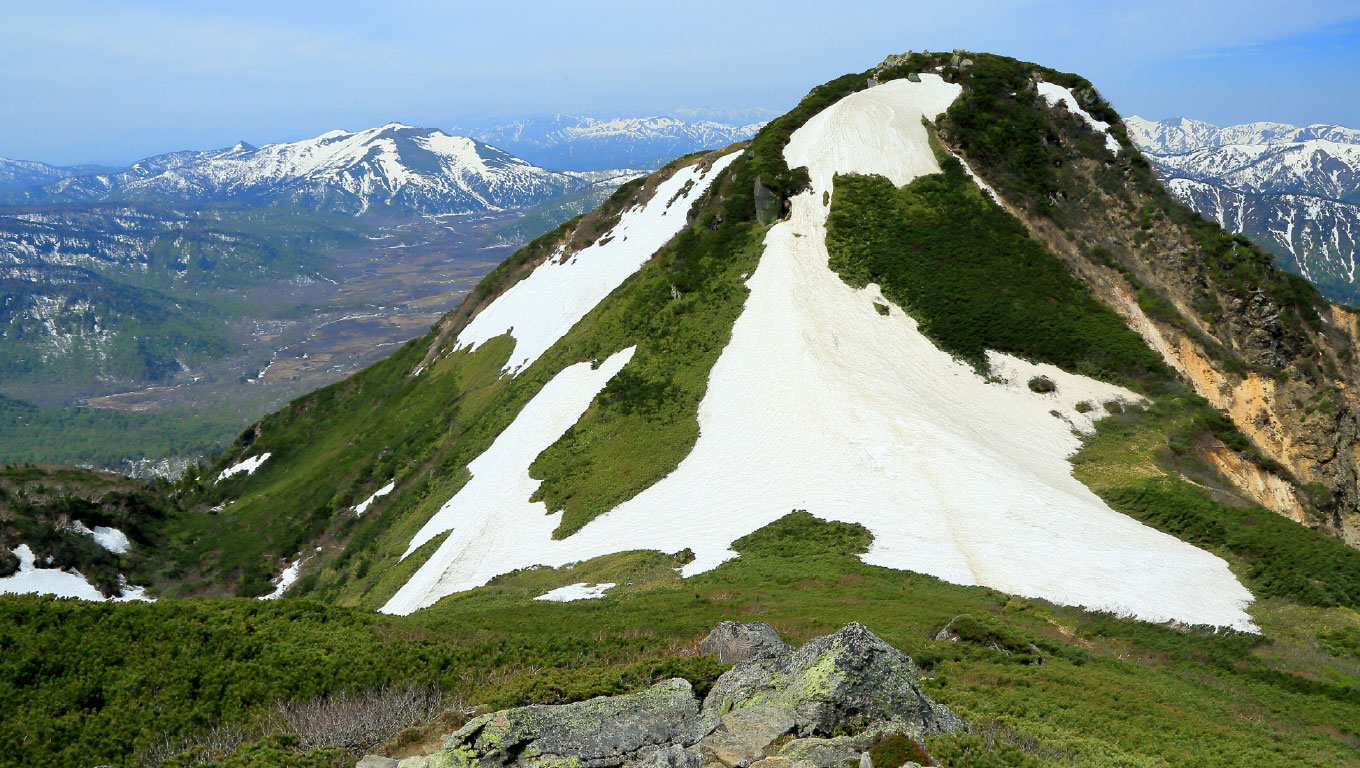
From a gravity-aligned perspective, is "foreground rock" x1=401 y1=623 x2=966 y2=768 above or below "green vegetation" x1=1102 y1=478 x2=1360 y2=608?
above

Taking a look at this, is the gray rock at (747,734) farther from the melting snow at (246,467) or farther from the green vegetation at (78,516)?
the melting snow at (246,467)

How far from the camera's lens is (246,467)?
101m

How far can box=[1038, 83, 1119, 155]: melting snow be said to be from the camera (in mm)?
72812

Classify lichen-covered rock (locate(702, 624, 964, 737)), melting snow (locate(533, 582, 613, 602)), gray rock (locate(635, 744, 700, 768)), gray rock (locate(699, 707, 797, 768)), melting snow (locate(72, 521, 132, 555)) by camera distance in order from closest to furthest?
gray rock (locate(635, 744, 700, 768)), gray rock (locate(699, 707, 797, 768)), lichen-covered rock (locate(702, 624, 964, 737)), melting snow (locate(533, 582, 613, 602)), melting snow (locate(72, 521, 132, 555))

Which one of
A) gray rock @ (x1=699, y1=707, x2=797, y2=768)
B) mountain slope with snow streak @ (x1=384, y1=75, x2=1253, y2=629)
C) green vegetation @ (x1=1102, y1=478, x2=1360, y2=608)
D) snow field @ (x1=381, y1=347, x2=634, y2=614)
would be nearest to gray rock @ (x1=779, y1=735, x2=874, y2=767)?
gray rock @ (x1=699, y1=707, x2=797, y2=768)

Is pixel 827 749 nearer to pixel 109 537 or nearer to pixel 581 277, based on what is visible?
pixel 581 277

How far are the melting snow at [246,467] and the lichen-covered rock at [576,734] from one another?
10211 centimetres

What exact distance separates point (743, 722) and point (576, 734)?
2994 millimetres

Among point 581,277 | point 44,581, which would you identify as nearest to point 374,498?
point 44,581

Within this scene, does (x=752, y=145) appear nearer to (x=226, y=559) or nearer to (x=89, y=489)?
(x=226, y=559)

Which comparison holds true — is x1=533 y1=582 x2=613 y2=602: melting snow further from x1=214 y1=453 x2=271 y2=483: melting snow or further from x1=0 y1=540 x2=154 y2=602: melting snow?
x1=214 y1=453 x2=271 y2=483: melting snow

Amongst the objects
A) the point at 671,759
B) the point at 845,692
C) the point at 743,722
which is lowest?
the point at 743,722

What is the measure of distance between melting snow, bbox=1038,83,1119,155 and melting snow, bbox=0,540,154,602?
98.1m

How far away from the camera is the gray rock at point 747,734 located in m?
12.3
